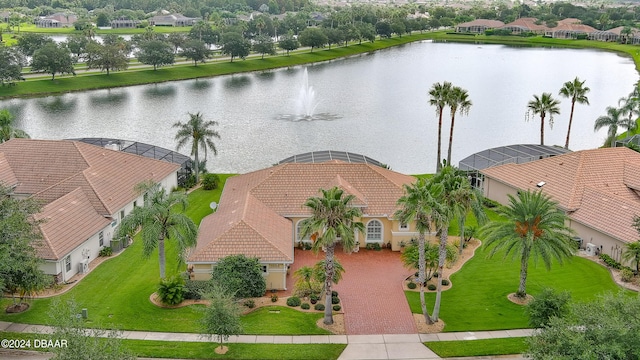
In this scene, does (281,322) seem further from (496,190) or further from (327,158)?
(496,190)

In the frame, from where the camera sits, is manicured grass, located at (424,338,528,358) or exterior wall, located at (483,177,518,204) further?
exterior wall, located at (483,177,518,204)

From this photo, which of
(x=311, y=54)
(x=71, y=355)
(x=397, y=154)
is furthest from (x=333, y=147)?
(x=311, y=54)

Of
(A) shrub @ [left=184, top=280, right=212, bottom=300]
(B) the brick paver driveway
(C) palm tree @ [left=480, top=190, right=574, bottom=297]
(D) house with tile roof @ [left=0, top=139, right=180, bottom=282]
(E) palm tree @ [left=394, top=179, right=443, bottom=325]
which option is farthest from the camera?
(D) house with tile roof @ [left=0, top=139, right=180, bottom=282]

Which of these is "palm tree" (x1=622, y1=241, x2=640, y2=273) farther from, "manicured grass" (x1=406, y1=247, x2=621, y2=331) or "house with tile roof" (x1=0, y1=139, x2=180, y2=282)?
"house with tile roof" (x1=0, y1=139, x2=180, y2=282)

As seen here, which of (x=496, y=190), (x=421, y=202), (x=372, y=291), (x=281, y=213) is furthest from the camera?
(x=496, y=190)

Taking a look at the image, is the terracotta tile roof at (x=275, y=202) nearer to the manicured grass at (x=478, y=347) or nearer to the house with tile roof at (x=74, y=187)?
the house with tile roof at (x=74, y=187)

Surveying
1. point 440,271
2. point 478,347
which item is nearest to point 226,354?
point 440,271

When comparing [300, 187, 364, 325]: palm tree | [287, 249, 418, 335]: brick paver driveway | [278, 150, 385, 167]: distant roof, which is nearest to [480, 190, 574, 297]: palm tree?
[287, 249, 418, 335]: brick paver driveway

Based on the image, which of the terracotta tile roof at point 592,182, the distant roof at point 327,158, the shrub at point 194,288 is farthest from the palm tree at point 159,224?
the terracotta tile roof at point 592,182
